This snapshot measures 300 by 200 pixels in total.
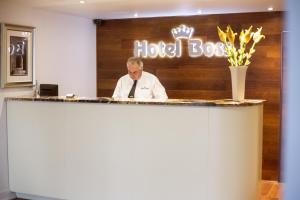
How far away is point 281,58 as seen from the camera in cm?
579

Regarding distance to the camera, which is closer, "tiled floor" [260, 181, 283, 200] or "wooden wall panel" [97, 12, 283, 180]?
"tiled floor" [260, 181, 283, 200]

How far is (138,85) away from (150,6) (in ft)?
3.30

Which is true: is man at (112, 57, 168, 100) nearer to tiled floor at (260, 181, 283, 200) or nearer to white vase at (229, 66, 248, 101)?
white vase at (229, 66, 248, 101)

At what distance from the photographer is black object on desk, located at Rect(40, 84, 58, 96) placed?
5371 mm

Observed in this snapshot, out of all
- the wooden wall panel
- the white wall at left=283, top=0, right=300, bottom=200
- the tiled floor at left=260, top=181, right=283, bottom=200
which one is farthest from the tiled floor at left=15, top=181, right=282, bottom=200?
the white wall at left=283, top=0, right=300, bottom=200

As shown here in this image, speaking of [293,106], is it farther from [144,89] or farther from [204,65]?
[204,65]

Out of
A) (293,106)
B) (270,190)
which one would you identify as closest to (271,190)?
(270,190)

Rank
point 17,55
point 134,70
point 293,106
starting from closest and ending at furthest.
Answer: point 293,106 < point 17,55 < point 134,70

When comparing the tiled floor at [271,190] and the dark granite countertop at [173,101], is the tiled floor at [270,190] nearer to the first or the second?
the tiled floor at [271,190]

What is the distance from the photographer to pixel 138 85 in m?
5.39

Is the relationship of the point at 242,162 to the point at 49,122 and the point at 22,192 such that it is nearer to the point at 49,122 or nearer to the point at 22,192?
the point at 49,122

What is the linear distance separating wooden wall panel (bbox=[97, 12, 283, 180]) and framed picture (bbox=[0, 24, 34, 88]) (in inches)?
67.8

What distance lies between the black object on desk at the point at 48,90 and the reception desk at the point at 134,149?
52 cm

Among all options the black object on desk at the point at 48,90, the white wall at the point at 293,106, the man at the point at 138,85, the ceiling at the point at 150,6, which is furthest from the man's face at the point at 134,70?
the white wall at the point at 293,106
